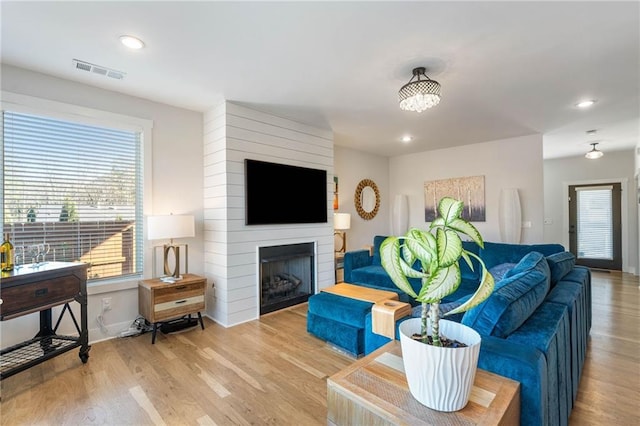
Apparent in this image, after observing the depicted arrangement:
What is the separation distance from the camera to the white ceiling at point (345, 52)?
1868 millimetres

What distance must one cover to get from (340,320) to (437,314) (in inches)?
63.6

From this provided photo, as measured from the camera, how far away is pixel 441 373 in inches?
42.1

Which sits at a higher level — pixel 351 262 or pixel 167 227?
pixel 167 227

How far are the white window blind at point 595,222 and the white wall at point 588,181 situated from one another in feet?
0.73

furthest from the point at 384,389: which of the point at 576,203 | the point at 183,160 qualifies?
the point at 576,203

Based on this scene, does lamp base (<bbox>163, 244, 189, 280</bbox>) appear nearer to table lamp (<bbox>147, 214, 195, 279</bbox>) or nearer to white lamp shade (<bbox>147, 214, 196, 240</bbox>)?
table lamp (<bbox>147, 214, 195, 279</bbox>)

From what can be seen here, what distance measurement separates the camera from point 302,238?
4.13 m

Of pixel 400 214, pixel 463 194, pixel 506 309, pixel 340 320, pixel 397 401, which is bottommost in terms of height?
pixel 340 320

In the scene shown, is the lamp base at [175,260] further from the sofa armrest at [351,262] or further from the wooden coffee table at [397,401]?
the wooden coffee table at [397,401]

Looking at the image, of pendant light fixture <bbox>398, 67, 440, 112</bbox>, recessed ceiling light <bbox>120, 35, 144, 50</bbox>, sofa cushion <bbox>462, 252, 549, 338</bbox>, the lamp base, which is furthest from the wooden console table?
pendant light fixture <bbox>398, 67, 440, 112</bbox>

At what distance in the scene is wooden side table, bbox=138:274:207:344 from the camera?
2.88 meters

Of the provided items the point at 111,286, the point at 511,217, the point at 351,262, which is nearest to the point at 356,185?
the point at 351,262

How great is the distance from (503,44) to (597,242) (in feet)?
21.9

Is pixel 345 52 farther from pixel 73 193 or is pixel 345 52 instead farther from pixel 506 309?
pixel 73 193
